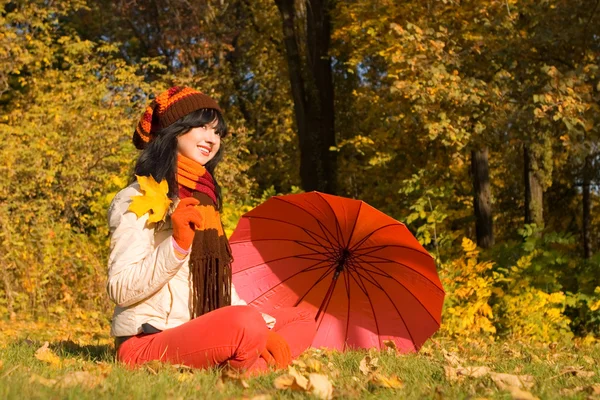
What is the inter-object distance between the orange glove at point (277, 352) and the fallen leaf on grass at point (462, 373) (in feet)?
3.20

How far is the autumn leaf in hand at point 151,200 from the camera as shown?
171 inches

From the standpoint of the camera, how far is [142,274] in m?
4.22

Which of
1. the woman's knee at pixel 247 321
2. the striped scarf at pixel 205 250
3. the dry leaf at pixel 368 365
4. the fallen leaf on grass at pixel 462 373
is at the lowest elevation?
the dry leaf at pixel 368 365

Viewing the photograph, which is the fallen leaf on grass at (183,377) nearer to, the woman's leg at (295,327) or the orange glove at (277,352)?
the orange glove at (277,352)

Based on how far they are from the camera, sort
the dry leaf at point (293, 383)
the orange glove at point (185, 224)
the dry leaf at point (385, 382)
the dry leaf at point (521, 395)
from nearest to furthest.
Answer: the dry leaf at point (521, 395) < the dry leaf at point (293, 383) < the dry leaf at point (385, 382) < the orange glove at point (185, 224)

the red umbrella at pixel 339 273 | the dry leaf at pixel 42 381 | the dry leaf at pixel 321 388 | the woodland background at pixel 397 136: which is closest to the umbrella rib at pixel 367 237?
the red umbrella at pixel 339 273

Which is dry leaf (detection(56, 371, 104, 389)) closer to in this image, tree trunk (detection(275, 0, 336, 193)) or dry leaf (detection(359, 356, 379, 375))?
dry leaf (detection(359, 356, 379, 375))

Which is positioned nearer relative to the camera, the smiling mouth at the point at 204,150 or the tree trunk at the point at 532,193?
the smiling mouth at the point at 204,150

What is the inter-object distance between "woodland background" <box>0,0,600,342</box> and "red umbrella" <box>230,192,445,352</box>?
12.7 feet

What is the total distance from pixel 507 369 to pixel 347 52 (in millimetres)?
13383

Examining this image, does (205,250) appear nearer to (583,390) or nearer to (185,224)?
(185,224)

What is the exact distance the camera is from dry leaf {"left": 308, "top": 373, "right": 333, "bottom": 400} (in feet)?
10.7

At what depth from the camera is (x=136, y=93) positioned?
17.7 metres

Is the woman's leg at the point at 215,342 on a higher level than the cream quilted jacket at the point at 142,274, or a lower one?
lower
